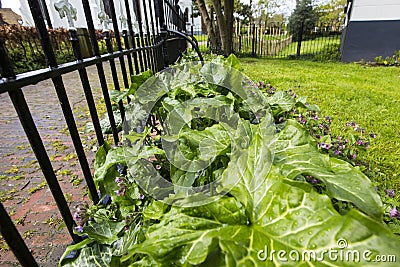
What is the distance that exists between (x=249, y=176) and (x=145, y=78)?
0.94 metres

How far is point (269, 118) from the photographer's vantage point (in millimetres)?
1082

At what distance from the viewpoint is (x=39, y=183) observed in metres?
2.26

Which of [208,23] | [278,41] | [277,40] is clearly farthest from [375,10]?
[208,23]

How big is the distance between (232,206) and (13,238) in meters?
0.65

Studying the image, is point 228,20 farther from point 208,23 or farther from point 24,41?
point 24,41

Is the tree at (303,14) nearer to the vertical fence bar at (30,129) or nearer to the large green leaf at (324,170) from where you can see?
the large green leaf at (324,170)

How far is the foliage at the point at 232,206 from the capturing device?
47cm

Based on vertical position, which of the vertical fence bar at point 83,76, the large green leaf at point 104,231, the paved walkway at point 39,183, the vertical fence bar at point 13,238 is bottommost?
the paved walkway at point 39,183

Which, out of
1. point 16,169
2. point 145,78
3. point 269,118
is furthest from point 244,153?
point 16,169

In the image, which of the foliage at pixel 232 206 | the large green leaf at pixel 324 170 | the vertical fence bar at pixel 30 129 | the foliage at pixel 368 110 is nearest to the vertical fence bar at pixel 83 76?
the foliage at pixel 232 206

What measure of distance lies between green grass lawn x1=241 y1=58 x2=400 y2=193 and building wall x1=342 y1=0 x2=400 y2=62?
1973 millimetres

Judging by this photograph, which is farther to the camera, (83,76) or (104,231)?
(83,76)

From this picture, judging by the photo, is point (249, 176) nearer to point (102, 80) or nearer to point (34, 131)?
point (34, 131)

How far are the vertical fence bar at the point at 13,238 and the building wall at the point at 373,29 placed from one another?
37.0ft
